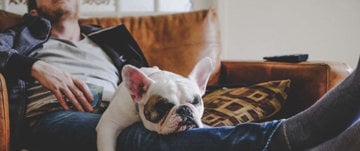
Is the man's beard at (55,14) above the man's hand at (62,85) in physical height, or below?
above

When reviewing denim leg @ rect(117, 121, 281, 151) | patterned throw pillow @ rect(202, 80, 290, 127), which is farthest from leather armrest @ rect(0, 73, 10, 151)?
patterned throw pillow @ rect(202, 80, 290, 127)

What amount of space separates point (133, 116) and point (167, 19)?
0.81 meters

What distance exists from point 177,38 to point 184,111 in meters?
0.83

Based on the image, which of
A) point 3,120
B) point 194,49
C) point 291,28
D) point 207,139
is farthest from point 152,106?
point 291,28

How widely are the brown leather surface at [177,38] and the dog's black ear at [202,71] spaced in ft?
1.67

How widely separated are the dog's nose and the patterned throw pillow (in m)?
0.27

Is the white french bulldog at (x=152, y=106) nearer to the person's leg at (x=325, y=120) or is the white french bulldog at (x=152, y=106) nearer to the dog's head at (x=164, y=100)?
the dog's head at (x=164, y=100)

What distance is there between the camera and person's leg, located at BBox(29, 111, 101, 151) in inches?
47.8

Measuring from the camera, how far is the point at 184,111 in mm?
1146

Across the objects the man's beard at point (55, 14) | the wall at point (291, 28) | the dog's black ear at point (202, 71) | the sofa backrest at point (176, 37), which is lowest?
the wall at point (291, 28)

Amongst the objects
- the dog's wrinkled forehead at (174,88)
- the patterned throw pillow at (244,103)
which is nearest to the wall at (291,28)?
the patterned throw pillow at (244,103)

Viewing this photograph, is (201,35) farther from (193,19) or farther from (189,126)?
(189,126)

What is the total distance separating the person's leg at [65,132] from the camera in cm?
121

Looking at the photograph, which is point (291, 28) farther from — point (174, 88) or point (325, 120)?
point (325, 120)
